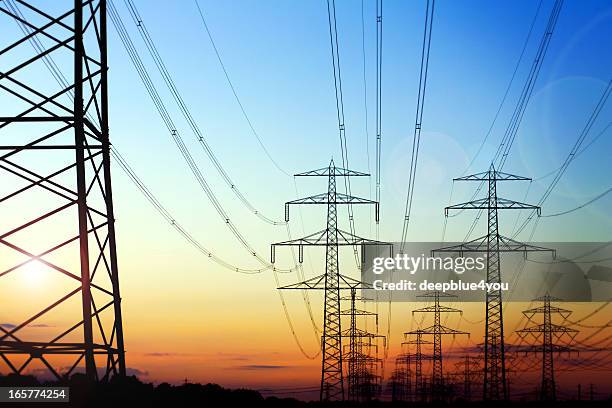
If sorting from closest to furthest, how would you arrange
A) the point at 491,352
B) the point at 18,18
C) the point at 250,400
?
the point at 18,18 → the point at 250,400 → the point at 491,352

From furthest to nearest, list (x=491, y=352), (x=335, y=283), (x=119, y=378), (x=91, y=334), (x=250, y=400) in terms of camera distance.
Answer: (x=491, y=352), (x=335, y=283), (x=250, y=400), (x=119, y=378), (x=91, y=334)

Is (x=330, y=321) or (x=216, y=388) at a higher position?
(x=330, y=321)

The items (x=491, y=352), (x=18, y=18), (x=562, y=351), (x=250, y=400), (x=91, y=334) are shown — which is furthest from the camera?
(x=562, y=351)

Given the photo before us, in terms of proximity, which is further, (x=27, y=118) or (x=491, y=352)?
(x=491, y=352)

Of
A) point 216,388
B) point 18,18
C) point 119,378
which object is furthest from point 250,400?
point 18,18

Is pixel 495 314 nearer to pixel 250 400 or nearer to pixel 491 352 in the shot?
pixel 491 352

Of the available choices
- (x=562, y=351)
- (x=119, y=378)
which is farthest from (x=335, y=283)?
(x=562, y=351)

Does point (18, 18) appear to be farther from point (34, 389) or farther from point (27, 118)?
point (34, 389)

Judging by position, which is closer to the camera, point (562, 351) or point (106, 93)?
point (106, 93)

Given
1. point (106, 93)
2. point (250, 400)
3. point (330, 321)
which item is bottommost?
point (250, 400)
